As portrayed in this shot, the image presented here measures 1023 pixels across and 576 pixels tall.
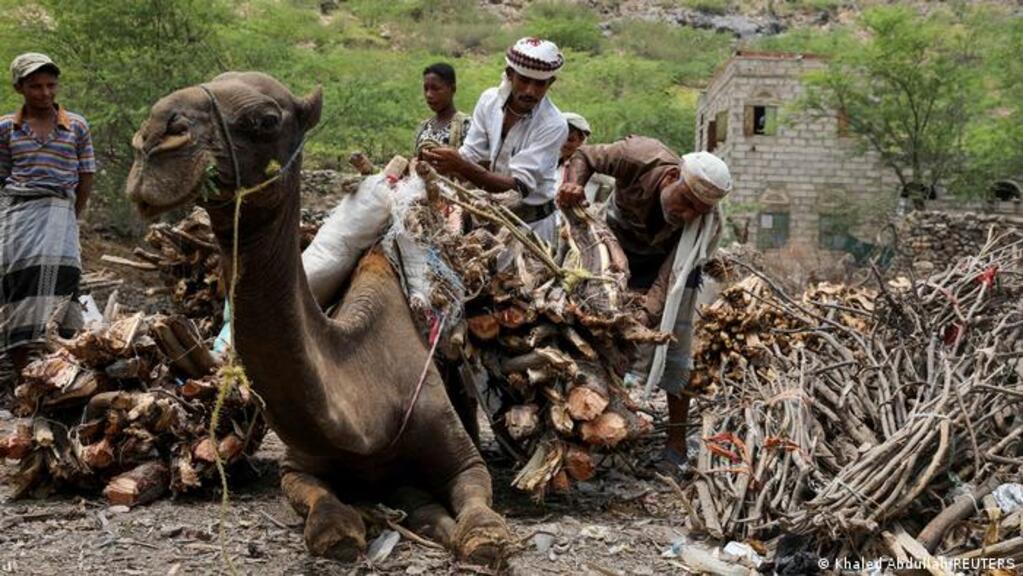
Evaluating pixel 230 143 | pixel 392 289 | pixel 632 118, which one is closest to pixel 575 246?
pixel 392 289

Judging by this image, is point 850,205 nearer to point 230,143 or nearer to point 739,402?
point 739,402

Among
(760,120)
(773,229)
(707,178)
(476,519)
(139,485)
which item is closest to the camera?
(476,519)

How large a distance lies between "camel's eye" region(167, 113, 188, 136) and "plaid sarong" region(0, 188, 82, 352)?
444cm

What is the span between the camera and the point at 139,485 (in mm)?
→ 4828

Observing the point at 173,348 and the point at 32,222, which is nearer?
the point at 173,348

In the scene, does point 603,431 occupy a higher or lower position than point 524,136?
lower

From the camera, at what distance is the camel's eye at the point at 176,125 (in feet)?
9.73

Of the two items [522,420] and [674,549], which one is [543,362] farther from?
[674,549]

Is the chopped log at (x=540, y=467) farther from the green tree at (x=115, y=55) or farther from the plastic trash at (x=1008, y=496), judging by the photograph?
the green tree at (x=115, y=55)

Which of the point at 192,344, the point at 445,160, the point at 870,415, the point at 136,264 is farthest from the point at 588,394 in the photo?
the point at 136,264

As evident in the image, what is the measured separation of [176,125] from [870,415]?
160 inches

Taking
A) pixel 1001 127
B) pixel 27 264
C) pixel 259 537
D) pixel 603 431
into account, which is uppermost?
pixel 27 264

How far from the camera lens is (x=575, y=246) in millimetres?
5836

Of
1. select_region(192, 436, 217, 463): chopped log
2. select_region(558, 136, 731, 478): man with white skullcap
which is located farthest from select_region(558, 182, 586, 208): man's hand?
select_region(192, 436, 217, 463): chopped log
